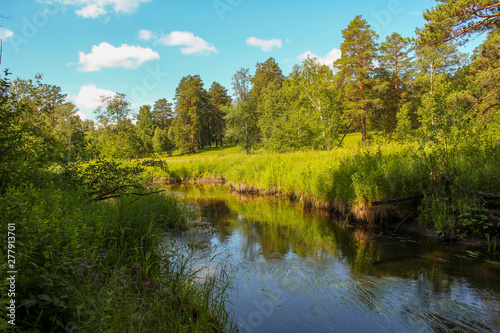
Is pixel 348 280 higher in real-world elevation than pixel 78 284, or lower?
lower

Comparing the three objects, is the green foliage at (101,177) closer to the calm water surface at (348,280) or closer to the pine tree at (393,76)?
the calm water surface at (348,280)

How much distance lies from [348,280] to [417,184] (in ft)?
14.6

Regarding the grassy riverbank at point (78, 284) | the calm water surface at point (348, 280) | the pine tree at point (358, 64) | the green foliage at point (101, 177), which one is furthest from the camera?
the pine tree at point (358, 64)

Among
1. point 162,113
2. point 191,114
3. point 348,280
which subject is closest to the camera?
point 348,280

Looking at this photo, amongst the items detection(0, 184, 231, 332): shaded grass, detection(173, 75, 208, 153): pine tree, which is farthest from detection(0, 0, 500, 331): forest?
detection(173, 75, 208, 153): pine tree

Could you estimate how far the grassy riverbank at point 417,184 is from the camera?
22.8 feet

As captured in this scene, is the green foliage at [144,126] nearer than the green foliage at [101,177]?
No

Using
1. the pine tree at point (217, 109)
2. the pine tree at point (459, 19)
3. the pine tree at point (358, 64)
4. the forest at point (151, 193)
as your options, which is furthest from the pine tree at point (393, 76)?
the pine tree at point (217, 109)

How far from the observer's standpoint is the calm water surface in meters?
4.14

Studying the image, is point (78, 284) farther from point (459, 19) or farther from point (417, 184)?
point (459, 19)

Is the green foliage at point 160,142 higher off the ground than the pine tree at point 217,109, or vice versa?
the pine tree at point 217,109

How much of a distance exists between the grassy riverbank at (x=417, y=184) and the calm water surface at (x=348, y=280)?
0.75m

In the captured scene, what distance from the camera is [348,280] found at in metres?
5.43

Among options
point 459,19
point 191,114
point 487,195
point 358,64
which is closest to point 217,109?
point 191,114
